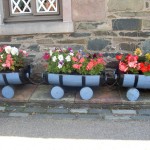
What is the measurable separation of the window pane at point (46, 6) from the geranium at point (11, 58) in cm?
81

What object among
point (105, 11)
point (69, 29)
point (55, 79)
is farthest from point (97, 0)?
point (55, 79)

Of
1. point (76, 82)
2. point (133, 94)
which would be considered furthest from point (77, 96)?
point (133, 94)

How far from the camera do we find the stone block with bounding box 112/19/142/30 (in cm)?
471

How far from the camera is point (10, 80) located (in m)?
4.48

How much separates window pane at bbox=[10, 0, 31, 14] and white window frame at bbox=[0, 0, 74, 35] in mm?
224

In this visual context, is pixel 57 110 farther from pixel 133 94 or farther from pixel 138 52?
pixel 138 52

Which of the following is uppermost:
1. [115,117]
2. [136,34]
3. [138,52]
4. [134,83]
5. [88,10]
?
[88,10]

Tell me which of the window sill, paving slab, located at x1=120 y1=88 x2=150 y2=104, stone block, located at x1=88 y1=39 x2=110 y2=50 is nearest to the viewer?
paving slab, located at x1=120 y1=88 x2=150 y2=104

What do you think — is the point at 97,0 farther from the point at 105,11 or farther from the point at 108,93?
the point at 108,93

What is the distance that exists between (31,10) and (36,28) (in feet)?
1.24

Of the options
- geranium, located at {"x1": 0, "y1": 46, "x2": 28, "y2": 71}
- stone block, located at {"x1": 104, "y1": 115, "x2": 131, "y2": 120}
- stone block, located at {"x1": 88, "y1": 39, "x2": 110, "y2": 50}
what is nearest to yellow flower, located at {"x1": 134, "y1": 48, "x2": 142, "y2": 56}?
stone block, located at {"x1": 88, "y1": 39, "x2": 110, "y2": 50}

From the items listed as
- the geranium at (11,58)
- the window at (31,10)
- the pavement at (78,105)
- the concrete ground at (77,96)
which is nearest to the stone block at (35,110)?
the pavement at (78,105)

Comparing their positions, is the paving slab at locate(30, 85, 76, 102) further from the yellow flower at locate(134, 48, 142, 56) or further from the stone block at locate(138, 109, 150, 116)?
the yellow flower at locate(134, 48, 142, 56)

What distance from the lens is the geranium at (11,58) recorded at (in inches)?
175
